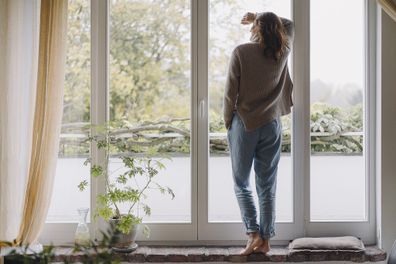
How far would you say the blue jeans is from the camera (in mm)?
2898

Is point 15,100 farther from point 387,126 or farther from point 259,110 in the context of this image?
point 387,126

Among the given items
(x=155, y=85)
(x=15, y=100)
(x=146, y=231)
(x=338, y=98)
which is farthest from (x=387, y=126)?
(x=15, y=100)

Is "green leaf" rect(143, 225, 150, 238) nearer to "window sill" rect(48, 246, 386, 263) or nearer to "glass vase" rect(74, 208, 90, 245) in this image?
"window sill" rect(48, 246, 386, 263)

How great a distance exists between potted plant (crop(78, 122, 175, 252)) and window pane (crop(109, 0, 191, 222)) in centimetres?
2

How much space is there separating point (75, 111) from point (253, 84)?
1068 mm

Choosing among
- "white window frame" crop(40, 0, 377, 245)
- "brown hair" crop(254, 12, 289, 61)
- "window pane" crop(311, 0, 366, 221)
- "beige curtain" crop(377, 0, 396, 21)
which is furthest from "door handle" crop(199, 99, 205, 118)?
"beige curtain" crop(377, 0, 396, 21)

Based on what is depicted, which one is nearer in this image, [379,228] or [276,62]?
[276,62]

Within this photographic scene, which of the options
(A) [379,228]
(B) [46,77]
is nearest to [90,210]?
(B) [46,77]

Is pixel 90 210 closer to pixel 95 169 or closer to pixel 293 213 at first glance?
pixel 95 169

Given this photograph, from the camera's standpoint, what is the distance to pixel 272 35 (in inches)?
112

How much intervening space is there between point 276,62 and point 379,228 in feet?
3.80

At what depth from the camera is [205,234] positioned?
10.3ft

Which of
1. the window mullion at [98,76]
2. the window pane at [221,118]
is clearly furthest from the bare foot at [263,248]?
the window mullion at [98,76]

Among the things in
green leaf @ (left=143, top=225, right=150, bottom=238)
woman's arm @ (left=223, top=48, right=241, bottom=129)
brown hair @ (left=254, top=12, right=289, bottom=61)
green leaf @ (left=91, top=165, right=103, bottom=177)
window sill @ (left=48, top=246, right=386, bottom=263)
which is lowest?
window sill @ (left=48, top=246, right=386, bottom=263)
